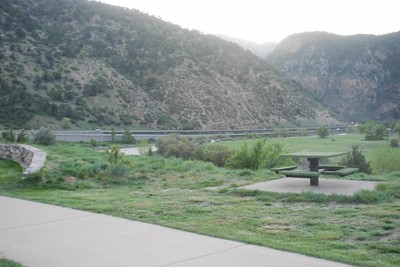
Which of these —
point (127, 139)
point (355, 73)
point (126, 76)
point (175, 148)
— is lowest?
point (127, 139)

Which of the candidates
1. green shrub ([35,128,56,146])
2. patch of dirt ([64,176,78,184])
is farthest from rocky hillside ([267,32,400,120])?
patch of dirt ([64,176,78,184])

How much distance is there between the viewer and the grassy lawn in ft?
24.1

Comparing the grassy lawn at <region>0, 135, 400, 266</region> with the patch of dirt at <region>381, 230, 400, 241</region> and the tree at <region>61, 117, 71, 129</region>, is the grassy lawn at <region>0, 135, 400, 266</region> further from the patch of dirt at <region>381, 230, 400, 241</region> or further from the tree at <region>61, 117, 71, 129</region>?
the tree at <region>61, 117, 71, 129</region>

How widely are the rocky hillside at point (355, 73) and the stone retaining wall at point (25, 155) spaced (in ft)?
361

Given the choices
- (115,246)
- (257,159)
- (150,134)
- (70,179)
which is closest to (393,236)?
(115,246)

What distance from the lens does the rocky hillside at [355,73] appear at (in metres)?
129

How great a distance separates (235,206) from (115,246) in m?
3.87

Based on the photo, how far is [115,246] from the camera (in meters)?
7.30

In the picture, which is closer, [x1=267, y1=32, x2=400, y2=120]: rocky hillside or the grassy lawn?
the grassy lawn

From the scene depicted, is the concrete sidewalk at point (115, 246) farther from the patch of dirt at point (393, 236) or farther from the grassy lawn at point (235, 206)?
the patch of dirt at point (393, 236)

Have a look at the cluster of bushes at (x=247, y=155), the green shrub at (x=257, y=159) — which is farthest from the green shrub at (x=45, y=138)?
the green shrub at (x=257, y=159)

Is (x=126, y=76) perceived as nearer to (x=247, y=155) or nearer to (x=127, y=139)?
(x=127, y=139)

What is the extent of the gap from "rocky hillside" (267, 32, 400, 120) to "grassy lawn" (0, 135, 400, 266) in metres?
115

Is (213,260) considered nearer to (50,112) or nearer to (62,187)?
(62,187)
